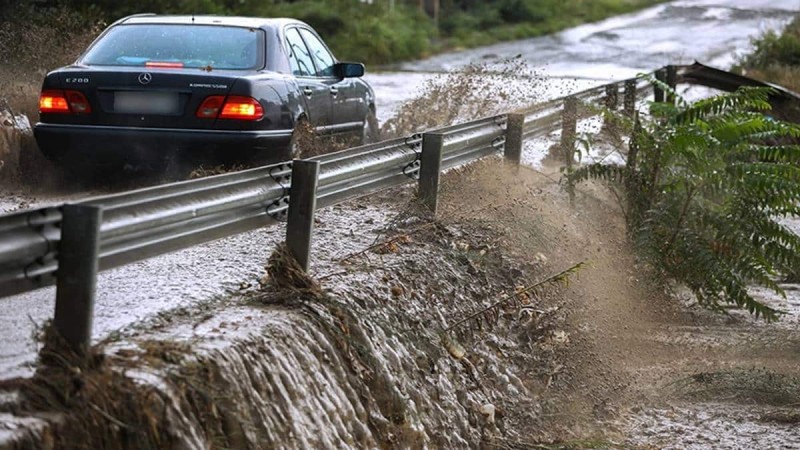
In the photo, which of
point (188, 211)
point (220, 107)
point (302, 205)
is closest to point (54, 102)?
point (220, 107)

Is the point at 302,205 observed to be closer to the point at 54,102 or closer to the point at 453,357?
the point at 453,357

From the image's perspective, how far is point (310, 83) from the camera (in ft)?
36.8

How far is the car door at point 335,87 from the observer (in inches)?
464

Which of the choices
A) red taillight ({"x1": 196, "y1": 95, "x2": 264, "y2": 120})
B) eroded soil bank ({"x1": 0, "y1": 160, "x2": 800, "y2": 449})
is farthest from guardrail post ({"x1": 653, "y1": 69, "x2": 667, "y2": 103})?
red taillight ({"x1": 196, "y1": 95, "x2": 264, "y2": 120})

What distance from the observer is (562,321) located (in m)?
9.34

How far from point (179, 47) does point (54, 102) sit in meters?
1.16

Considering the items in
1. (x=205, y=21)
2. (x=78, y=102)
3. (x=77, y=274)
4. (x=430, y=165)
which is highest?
(x=205, y=21)

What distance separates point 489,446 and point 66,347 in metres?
3.07

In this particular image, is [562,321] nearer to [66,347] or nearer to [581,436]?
[581,436]

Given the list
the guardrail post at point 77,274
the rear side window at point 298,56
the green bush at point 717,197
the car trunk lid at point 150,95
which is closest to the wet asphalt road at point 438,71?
the guardrail post at point 77,274

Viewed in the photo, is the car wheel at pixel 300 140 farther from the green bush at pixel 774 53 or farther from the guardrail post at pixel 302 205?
the green bush at pixel 774 53

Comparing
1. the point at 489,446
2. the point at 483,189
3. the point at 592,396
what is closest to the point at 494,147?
the point at 483,189

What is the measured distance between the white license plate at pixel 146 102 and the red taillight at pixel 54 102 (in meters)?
0.41

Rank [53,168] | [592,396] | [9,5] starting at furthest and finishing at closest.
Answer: [9,5] → [53,168] → [592,396]
